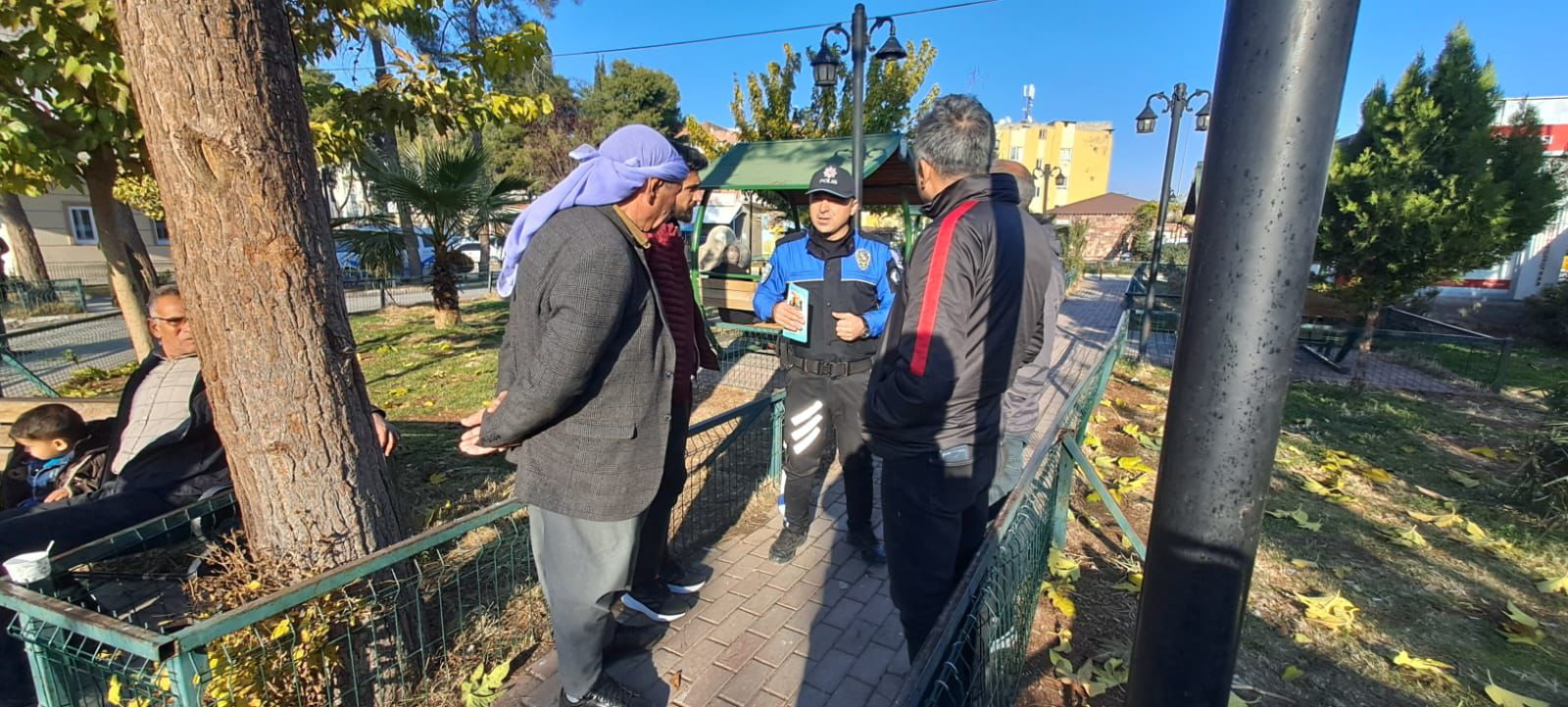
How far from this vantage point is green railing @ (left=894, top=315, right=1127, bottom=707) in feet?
4.74

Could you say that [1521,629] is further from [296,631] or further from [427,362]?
[427,362]

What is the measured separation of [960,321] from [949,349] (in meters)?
0.09

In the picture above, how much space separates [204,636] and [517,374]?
0.89m

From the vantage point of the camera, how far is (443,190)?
31.2 ft

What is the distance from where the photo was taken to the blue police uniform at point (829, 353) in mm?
3117

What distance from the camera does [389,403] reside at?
6.27 metres

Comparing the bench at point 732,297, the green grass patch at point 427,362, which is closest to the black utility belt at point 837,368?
the green grass patch at point 427,362

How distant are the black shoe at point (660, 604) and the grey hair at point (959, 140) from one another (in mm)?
2038

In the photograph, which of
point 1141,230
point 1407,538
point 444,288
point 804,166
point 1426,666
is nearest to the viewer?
point 1426,666

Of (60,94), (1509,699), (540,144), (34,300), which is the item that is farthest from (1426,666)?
(540,144)

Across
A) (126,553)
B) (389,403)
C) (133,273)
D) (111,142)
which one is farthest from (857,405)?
(133,273)

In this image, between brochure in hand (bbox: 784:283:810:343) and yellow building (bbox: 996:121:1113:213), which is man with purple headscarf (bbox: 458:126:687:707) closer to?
brochure in hand (bbox: 784:283:810:343)

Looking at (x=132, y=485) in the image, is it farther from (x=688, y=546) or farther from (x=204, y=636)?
(x=688, y=546)

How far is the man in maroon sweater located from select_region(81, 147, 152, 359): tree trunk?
4112 mm
